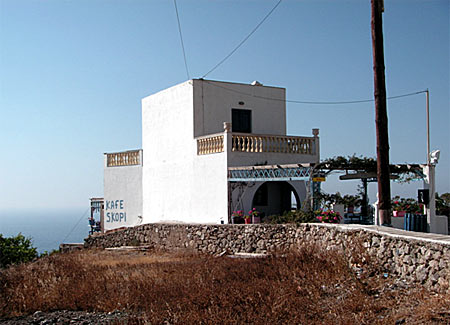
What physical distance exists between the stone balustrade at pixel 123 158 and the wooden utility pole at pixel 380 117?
14.9 metres

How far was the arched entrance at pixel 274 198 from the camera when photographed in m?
23.9

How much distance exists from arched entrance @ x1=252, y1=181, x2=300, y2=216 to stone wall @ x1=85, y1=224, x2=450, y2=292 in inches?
134

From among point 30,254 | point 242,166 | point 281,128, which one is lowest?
point 30,254

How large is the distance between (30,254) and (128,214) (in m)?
5.31

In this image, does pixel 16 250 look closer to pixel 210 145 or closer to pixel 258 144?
pixel 210 145

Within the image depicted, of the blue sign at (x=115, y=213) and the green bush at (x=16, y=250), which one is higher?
the blue sign at (x=115, y=213)

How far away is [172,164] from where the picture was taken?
25672mm

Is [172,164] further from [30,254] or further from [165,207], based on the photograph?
[30,254]

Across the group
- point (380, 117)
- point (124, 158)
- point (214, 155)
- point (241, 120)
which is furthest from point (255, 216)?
point (124, 158)

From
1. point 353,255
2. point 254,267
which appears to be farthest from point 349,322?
point 254,267

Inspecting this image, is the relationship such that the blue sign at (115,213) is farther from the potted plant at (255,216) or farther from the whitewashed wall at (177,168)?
the potted plant at (255,216)

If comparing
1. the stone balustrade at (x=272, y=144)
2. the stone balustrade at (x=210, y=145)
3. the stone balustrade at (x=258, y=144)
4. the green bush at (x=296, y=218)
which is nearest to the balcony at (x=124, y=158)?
the stone balustrade at (x=210, y=145)

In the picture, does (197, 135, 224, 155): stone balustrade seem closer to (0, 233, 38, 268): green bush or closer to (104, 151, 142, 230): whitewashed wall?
(104, 151, 142, 230): whitewashed wall

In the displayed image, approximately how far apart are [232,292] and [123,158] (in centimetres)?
1893
